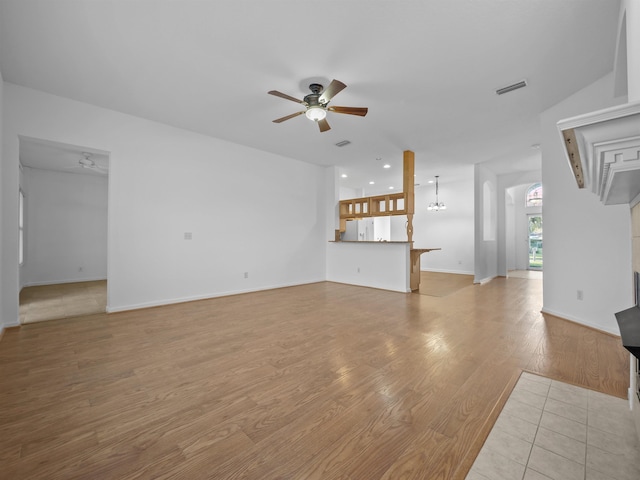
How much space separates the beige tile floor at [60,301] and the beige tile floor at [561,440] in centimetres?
498

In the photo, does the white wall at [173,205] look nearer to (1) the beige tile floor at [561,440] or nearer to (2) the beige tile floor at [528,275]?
(1) the beige tile floor at [561,440]

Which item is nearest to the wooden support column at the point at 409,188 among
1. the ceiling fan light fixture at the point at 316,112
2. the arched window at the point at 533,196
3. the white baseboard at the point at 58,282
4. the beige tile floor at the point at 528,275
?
the ceiling fan light fixture at the point at 316,112

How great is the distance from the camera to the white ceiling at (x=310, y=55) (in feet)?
7.25

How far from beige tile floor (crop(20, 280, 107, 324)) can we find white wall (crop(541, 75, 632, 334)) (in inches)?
258

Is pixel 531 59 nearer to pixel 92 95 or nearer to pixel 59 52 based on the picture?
pixel 59 52

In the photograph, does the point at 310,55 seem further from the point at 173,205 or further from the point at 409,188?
the point at 409,188

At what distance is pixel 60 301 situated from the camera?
475 cm

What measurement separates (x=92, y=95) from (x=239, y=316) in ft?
11.4

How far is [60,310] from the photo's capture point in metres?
4.15

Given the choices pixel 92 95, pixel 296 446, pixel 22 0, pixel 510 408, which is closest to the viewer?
pixel 296 446

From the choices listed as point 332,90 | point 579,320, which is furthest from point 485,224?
point 332,90

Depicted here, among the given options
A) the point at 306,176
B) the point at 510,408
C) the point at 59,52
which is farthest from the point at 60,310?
the point at 510,408

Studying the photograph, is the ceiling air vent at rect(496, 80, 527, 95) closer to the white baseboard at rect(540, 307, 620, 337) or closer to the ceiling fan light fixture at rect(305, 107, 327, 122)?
the ceiling fan light fixture at rect(305, 107, 327, 122)

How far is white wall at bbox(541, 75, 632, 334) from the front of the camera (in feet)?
9.95
